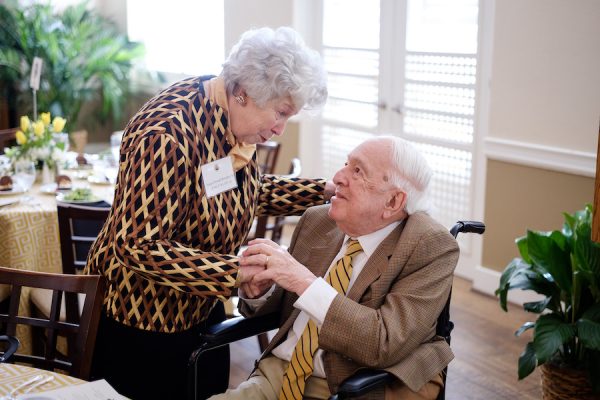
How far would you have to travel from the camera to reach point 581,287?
289 cm

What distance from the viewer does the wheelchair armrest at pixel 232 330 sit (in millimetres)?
2035

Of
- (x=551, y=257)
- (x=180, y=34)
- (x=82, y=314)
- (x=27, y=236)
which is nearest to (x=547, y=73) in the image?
(x=551, y=257)

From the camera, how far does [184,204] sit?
183 centimetres

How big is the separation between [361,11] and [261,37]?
12.4 feet

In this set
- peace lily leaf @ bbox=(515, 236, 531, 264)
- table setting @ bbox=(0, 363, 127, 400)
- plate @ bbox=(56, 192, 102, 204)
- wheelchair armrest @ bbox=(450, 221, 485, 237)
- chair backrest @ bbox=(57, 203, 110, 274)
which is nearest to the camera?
table setting @ bbox=(0, 363, 127, 400)

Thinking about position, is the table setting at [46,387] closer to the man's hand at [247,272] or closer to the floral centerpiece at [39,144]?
the man's hand at [247,272]

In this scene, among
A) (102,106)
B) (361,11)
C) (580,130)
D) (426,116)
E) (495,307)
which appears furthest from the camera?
(102,106)

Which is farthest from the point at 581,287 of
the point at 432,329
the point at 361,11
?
the point at 361,11

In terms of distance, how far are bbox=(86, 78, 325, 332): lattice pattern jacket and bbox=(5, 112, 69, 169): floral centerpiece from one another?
76.8 inches

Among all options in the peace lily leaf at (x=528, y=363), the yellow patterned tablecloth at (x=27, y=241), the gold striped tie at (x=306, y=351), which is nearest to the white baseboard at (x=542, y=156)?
the peace lily leaf at (x=528, y=363)

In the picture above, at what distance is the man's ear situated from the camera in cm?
205

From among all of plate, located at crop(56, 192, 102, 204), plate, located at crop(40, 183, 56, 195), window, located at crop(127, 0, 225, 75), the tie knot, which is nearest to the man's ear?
the tie knot

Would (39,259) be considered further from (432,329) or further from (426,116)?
(426,116)

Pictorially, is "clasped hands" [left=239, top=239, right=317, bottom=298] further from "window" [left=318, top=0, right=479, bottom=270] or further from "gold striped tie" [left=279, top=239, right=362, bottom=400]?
"window" [left=318, top=0, right=479, bottom=270]
